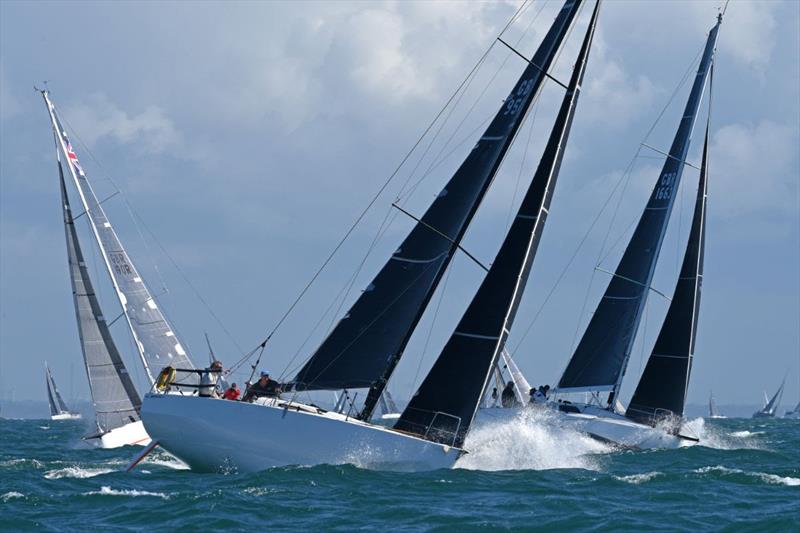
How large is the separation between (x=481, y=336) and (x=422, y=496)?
4569 millimetres

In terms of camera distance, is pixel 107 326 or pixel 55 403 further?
pixel 55 403

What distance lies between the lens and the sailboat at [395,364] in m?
22.0

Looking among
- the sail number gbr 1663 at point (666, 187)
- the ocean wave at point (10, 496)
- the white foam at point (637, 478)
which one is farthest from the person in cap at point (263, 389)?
the sail number gbr 1663 at point (666, 187)

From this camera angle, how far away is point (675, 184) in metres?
38.6

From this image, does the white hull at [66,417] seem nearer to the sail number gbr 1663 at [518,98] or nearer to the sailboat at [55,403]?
the sailboat at [55,403]

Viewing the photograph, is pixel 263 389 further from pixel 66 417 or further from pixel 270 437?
pixel 66 417

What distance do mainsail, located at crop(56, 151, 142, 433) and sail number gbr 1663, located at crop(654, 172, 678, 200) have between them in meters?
16.4

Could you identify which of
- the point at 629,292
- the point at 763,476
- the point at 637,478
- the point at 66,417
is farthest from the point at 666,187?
the point at 66,417

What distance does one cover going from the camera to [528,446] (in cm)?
2725

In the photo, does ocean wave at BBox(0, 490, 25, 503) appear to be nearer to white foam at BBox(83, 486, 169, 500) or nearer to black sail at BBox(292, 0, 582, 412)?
white foam at BBox(83, 486, 169, 500)

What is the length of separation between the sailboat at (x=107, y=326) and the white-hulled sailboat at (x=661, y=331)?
11.2m

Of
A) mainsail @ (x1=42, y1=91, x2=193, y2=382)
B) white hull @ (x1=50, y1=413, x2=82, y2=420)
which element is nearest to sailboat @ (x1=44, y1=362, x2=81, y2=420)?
white hull @ (x1=50, y1=413, x2=82, y2=420)

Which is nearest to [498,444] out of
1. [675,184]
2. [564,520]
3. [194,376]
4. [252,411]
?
[252,411]

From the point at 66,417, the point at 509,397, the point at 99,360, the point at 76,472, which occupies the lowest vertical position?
the point at 76,472
